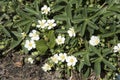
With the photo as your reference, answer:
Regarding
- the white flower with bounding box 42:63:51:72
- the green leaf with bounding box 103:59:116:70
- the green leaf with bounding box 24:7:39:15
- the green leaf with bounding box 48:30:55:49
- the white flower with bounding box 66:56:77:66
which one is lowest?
the green leaf with bounding box 103:59:116:70

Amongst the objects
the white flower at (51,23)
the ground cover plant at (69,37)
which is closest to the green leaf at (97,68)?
the ground cover plant at (69,37)

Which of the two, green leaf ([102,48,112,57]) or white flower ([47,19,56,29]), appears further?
white flower ([47,19,56,29])

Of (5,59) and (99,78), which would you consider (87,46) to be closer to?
(99,78)

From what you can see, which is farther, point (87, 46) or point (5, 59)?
point (5, 59)

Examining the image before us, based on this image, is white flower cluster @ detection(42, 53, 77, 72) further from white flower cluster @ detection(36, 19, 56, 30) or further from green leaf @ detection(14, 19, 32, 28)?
green leaf @ detection(14, 19, 32, 28)

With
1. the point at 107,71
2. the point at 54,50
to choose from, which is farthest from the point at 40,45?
the point at 107,71

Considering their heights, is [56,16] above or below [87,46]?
above

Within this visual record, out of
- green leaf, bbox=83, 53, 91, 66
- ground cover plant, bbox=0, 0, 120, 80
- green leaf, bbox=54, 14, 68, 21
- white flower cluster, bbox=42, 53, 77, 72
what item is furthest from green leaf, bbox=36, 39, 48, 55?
green leaf, bbox=83, 53, 91, 66

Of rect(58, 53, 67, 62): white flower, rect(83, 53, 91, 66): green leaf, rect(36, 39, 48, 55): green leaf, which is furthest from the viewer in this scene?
rect(36, 39, 48, 55): green leaf
